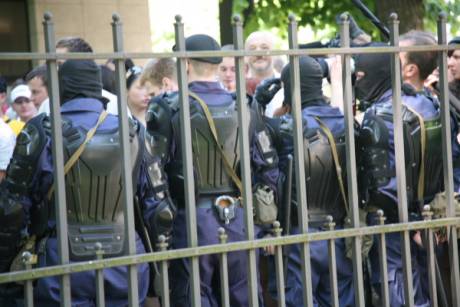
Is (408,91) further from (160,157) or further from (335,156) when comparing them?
(160,157)

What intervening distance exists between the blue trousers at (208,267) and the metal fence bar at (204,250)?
2.92ft

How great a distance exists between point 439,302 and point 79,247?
74.1 inches

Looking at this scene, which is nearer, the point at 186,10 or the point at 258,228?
the point at 258,228

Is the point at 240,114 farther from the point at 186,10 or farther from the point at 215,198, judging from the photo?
the point at 186,10

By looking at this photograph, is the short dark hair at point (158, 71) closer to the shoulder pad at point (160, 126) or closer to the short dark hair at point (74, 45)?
the short dark hair at point (74, 45)

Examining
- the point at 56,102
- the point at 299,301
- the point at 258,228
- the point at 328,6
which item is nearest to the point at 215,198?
the point at 258,228

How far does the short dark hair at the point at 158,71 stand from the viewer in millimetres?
6789

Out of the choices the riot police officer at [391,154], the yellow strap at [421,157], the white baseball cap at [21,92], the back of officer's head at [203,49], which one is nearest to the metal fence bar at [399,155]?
the riot police officer at [391,154]

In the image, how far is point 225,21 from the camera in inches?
482

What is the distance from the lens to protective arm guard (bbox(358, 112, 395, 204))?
5.30 m

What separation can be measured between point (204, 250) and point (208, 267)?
3.91 ft

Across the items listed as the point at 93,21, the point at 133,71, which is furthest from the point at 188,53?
the point at 93,21

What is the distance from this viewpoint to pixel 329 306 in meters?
5.90

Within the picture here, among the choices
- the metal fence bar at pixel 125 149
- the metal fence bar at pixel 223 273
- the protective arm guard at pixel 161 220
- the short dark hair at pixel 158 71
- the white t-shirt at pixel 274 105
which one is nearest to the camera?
the metal fence bar at pixel 125 149
